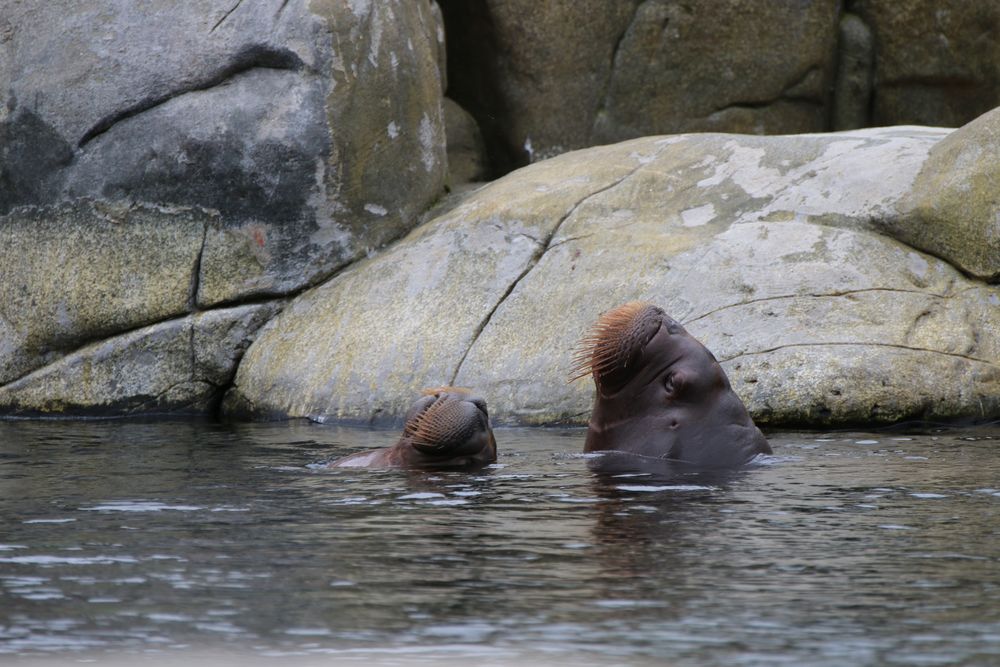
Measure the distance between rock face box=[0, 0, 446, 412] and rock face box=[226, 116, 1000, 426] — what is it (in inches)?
22.2

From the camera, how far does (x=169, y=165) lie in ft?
33.4

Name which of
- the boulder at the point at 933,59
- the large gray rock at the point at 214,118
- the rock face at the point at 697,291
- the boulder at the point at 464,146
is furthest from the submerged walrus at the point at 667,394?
the boulder at the point at 933,59

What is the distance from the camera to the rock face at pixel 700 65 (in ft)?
44.5

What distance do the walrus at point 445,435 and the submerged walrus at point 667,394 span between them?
56 centimetres

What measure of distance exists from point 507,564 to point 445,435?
2298mm

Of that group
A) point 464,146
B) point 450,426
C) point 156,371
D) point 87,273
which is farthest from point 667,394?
point 464,146

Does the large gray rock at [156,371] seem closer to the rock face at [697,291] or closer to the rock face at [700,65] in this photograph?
the rock face at [697,291]

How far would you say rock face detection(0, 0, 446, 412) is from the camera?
10172 millimetres

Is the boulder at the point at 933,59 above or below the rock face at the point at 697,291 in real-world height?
above

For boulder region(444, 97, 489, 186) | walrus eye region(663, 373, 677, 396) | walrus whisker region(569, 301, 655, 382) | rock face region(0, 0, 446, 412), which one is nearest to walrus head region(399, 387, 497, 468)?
walrus whisker region(569, 301, 655, 382)

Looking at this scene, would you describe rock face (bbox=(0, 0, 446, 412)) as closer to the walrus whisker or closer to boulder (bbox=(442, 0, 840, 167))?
boulder (bbox=(442, 0, 840, 167))

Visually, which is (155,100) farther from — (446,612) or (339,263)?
(446,612)

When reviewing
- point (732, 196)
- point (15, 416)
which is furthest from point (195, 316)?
point (732, 196)

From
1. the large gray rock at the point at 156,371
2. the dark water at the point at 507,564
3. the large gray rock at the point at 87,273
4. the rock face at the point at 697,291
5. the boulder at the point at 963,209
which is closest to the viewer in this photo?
the dark water at the point at 507,564
